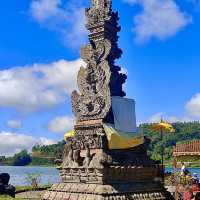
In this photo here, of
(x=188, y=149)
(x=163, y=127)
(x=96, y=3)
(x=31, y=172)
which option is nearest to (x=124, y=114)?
(x=163, y=127)

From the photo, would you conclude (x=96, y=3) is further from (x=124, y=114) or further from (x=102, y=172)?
(x=102, y=172)

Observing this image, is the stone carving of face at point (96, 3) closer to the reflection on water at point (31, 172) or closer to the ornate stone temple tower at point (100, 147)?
the ornate stone temple tower at point (100, 147)

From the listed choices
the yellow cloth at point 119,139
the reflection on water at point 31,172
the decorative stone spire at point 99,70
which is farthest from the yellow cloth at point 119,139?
the reflection on water at point 31,172

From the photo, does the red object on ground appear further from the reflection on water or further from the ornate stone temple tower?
the reflection on water

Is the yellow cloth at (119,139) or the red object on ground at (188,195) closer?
the red object on ground at (188,195)

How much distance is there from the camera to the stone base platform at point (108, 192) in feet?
61.5

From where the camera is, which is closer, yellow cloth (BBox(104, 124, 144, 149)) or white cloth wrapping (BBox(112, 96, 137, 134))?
yellow cloth (BBox(104, 124, 144, 149))

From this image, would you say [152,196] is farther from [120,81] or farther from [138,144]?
[120,81]

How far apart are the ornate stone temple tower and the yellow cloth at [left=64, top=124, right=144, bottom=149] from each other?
20cm

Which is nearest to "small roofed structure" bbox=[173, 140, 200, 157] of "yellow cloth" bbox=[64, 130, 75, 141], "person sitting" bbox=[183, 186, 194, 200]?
"person sitting" bbox=[183, 186, 194, 200]

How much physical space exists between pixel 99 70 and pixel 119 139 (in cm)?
352

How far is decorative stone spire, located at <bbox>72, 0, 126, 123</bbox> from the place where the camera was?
2069 cm

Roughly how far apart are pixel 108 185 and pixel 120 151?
204cm

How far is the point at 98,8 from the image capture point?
21844 mm
